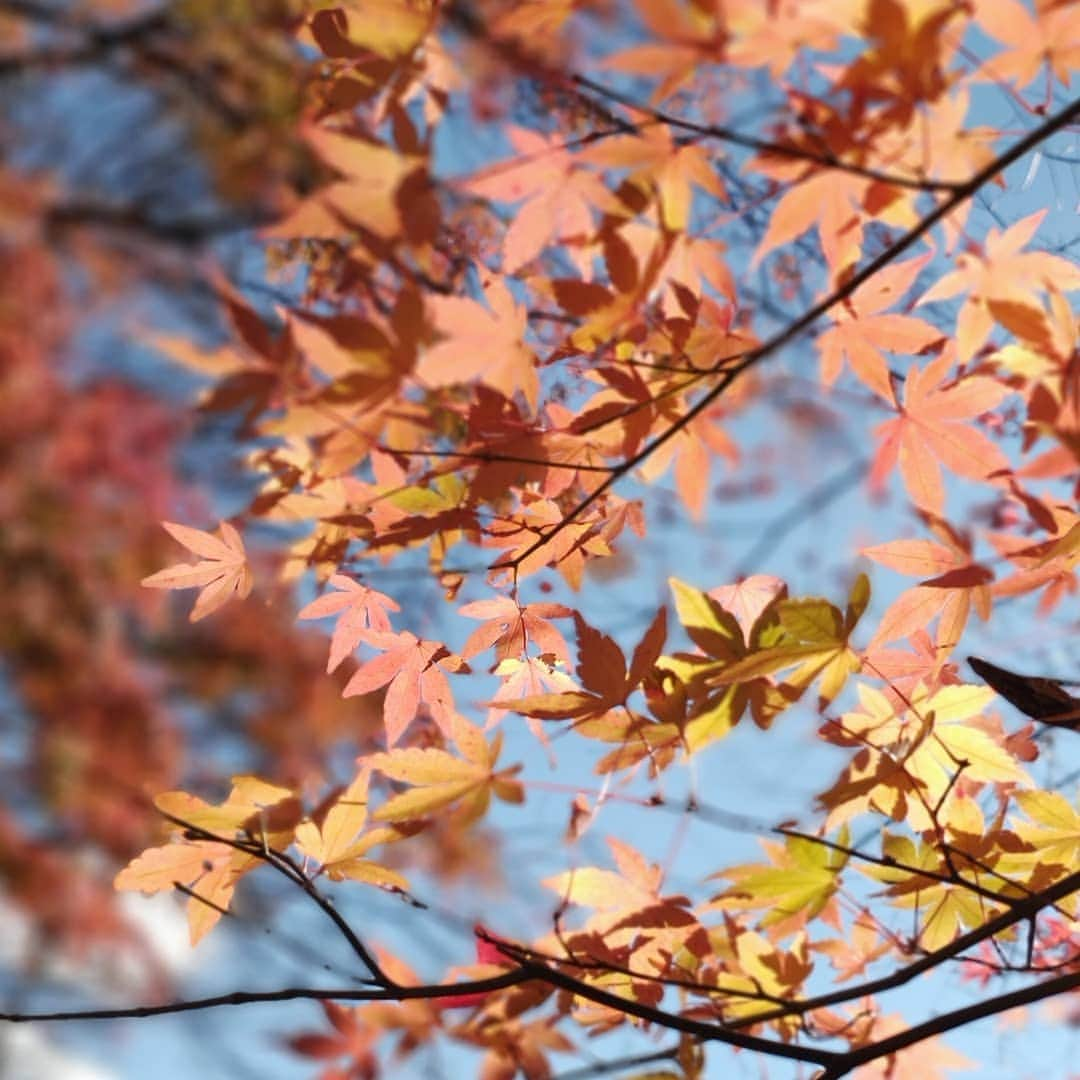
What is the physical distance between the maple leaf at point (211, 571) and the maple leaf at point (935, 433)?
413mm

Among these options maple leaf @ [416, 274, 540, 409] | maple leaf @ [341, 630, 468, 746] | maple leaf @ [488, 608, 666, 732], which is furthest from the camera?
maple leaf @ [341, 630, 468, 746]

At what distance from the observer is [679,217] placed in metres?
0.48

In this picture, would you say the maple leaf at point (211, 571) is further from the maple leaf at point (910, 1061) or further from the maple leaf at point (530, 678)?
the maple leaf at point (910, 1061)

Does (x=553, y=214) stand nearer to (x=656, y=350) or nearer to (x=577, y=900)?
(x=656, y=350)

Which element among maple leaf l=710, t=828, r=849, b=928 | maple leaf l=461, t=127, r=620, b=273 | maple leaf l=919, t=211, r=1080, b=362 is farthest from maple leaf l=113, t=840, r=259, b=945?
maple leaf l=919, t=211, r=1080, b=362

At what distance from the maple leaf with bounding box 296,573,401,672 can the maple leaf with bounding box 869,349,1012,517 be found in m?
0.35

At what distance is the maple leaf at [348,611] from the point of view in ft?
2.24

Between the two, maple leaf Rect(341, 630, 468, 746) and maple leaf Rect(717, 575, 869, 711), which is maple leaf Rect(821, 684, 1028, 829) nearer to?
maple leaf Rect(717, 575, 869, 711)

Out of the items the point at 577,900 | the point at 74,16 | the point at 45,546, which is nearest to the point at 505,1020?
the point at 577,900

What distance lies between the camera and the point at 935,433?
0.55 metres

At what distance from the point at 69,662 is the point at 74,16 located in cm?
318

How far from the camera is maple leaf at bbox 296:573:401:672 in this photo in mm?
684

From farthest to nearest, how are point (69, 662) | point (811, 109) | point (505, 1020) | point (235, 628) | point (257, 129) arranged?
point (235, 628) < point (69, 662) < point (257, 129) < point (505, 1020) < point (811, 109)

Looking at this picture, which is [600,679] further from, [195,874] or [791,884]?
[195,874]
